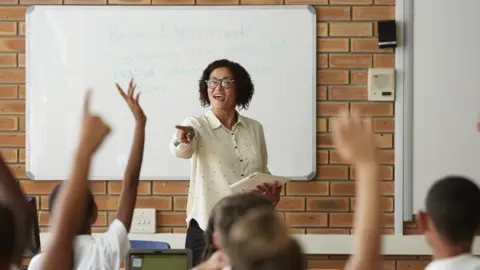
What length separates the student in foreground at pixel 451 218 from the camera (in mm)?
1928

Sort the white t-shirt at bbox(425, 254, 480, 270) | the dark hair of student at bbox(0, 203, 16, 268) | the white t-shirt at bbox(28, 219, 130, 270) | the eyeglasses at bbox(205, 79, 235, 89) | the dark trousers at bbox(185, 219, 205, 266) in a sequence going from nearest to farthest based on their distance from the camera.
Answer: the dark hair of student at bbox(0, 203, 16, 268) → the white t-shirt at bbox(425, 254, 480, 270) → the white t-shirt at bbox(28, 219, 130, 270) → the dark trousers at bbox(185, 219, 205, 266) → the eyeglasses at bbox(205, 79, 235, 89)

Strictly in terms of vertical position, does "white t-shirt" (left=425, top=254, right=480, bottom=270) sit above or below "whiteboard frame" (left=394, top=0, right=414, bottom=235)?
below

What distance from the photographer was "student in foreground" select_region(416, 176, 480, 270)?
1928 mm

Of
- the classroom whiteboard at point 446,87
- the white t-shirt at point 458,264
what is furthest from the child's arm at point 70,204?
the classroom whiteboard at point 446,87

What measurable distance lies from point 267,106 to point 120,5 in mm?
1011

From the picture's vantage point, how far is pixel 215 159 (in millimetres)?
3666

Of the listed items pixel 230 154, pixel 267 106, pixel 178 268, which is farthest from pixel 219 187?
pixel 178 268

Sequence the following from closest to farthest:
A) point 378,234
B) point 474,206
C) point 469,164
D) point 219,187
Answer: point 378,234 → point 474,206 → point 219,187 → point 469,164

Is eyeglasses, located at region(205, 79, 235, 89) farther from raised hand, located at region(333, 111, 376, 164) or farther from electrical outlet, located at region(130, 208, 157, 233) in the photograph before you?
raised hand, located at region(333, 111, 376, 164)

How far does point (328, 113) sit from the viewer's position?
4371 millimetres

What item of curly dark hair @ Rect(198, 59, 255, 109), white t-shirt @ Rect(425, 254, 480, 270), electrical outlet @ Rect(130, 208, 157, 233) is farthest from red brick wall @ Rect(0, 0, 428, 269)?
white t-shirt @ Rect(425, 254, 480, 270)

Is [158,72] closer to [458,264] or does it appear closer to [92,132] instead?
[458,264]

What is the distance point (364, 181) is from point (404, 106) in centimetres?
296

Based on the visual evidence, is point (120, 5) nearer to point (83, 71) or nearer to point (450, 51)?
point (83, 71)
